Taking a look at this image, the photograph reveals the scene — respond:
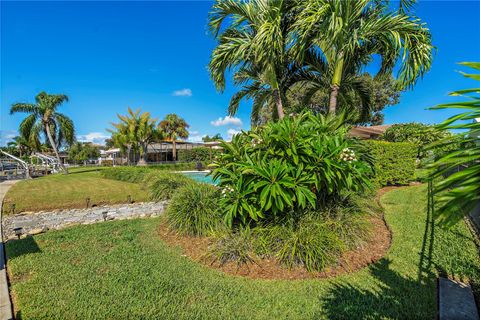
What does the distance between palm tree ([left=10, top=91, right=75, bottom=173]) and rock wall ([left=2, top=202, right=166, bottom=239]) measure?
1457cm

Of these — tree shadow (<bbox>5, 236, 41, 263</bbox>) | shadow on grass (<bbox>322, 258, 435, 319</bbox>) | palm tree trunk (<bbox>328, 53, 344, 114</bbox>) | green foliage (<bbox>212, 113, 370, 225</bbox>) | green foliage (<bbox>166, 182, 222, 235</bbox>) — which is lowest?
tree shadow (<bbox>5, 236, 41, 263</bbox>)

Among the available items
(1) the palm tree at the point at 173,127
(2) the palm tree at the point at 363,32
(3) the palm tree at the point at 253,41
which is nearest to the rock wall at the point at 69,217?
(3) the palm tree at the point at 253,41

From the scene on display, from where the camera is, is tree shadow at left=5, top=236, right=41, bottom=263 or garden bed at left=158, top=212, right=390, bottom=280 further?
tree shadow at left=5, top=236, right=41, bottom=263

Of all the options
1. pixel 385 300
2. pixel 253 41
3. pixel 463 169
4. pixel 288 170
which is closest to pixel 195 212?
pixel 288 170

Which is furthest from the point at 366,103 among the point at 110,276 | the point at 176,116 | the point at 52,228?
the point at 176,116

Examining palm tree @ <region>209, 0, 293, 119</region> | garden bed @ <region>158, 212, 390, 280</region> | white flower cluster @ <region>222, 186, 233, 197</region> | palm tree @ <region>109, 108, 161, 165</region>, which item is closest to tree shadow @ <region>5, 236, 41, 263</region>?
garden bed @ <region>158, 212, 390, 280</region>

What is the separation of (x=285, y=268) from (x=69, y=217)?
7264 mm

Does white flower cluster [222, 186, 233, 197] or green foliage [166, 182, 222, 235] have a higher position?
white flower cluster [222, 186, 233, 197]

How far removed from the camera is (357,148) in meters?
4.72

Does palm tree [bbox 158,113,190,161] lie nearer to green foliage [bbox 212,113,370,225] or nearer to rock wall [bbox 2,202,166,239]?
rock wall [bbox 2,202,166,239]

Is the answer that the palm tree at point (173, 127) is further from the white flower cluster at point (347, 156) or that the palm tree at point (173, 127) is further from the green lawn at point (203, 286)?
the white flower cluster at point (347, 156)

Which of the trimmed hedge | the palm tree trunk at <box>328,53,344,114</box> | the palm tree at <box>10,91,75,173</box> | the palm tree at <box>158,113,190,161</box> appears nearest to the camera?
the palm tree trunk at <box>328,53,344,114</box>

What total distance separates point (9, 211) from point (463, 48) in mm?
18564

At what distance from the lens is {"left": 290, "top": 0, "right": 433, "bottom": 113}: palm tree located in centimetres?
533
